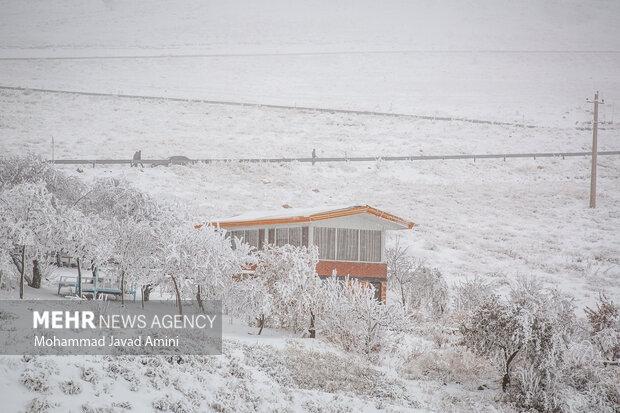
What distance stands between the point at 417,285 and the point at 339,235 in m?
9.09

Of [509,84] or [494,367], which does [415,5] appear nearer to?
[509,84]

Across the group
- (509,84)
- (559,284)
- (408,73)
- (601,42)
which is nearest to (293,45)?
(408,73)

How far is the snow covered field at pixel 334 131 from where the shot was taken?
2339cm

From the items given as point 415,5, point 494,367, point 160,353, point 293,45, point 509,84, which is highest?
point 415,5

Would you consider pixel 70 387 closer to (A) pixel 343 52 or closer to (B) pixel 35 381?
(B) pixel 35 381

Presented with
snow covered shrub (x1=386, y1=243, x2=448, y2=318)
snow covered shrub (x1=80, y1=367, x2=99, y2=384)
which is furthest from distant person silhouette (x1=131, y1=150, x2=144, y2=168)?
snow covered shrub (x1=80, y1=367, x2=99, y2=384)

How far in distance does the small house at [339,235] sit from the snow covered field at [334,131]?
16.5 feet

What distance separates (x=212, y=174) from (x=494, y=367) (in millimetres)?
41451

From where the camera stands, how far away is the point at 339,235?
110 ft

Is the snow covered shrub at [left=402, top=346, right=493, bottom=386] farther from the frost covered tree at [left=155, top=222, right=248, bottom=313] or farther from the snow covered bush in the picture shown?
the frost covered tree at [left=155, top=222, right=248, bottom=313]

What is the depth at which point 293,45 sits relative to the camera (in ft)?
435

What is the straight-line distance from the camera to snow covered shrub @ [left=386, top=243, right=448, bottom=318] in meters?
39.1

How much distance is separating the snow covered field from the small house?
5033mm

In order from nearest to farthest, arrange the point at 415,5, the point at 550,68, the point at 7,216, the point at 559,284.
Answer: the point at 7,216, the point at 559,284, the point at 550,68, the point at 415,5
